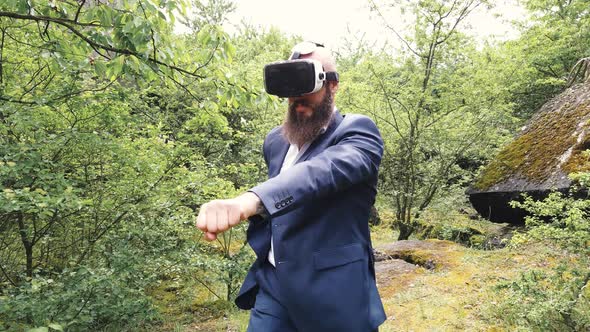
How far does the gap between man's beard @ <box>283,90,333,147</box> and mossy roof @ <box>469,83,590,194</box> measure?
4789 mm

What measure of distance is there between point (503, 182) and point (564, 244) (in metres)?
3.55

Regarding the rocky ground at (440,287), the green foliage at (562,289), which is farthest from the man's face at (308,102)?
the rocky ground at (440,287)

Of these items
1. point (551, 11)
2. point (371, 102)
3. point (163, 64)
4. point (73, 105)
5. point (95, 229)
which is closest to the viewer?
point (163, 64)

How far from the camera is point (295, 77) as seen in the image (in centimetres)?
158

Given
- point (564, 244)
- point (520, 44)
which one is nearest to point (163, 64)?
point (564, 244)

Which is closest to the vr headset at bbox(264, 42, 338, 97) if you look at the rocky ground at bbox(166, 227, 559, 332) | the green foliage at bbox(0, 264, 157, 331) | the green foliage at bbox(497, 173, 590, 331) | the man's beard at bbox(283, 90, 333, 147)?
the man's beard at bbox(283, 90, 333, 147)

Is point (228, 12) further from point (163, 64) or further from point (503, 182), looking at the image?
point (163, 64)

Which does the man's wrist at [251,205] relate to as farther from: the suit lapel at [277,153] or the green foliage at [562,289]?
the green foliage at [562,289]

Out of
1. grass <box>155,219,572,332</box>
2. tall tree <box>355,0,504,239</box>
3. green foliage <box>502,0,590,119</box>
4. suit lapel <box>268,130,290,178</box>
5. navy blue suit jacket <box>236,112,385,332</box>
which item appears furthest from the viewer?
green foliage <box>502,0,590,119</box>

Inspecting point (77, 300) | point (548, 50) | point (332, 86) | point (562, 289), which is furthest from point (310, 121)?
point (548, 50)

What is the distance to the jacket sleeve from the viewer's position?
119cm

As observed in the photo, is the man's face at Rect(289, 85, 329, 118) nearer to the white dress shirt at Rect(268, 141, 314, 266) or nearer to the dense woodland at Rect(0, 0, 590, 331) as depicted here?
the white dress shirt at Rect(268, 141, 314, 266)

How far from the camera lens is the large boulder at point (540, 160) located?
5.53 meters

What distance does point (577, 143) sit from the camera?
219 inches
